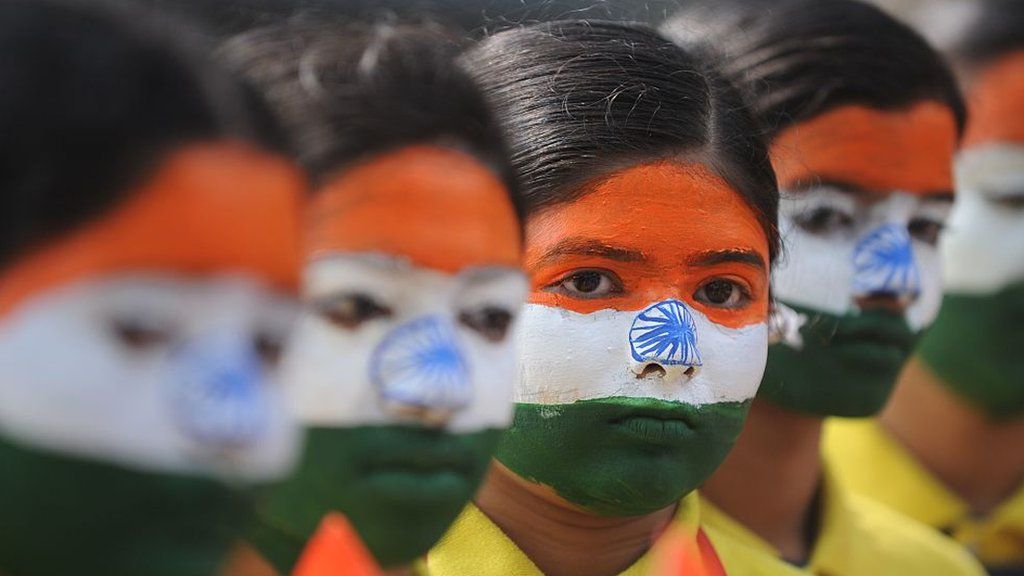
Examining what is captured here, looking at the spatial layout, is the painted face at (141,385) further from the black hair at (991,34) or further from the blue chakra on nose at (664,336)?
the black hair at (991,34)

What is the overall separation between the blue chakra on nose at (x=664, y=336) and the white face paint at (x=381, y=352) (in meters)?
0.38

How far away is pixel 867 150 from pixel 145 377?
182 centimetres

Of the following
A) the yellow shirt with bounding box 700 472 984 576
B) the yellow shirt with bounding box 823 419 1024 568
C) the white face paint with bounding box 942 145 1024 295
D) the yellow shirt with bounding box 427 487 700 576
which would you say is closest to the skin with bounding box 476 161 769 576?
the yellow shirt with bounding box 427 487 700 576

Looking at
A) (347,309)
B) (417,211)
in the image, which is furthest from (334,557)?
(417,211)

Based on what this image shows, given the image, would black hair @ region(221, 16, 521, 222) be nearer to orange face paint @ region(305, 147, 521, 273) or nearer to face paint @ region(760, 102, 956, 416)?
orange face paint @ region(305, 147, 521, 273)

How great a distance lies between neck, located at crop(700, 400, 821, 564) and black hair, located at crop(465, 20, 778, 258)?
58cm

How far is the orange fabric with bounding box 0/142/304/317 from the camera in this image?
141 centimetres

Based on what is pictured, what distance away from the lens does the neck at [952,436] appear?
3834 mm

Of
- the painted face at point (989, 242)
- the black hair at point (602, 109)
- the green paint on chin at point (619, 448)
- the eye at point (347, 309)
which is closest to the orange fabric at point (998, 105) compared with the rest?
the painted face at point (989, 242)

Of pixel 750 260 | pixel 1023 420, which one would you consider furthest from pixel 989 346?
pixel 750 260

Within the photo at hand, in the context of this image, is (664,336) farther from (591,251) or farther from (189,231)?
(189,231)

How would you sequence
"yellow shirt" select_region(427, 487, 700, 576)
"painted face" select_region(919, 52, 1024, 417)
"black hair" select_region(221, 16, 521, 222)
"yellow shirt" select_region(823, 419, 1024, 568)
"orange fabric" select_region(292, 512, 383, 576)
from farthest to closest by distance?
"yellow shirt" select_region(823, 419, 1024, 568), "painted face" select_region(919, 52, 1024, 417), "yellow shirt" select_region(427, 487, 700, 576), "black hair" select_region(221, 16, 521, 222), "orange fabric" select_region(292, 512, 383, 576)

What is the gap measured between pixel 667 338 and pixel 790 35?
94 centimetres

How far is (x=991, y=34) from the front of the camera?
3793mm
